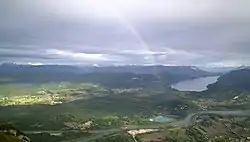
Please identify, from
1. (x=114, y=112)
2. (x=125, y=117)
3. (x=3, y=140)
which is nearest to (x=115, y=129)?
(x=125, y=117)

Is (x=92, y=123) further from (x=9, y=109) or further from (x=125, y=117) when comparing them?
(x=9, y=109)

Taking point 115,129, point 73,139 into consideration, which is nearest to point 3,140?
point 73,139

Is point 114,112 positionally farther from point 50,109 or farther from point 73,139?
point 73,139

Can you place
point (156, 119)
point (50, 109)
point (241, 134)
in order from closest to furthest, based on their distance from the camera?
point (241, 134)
point (156, 119)
point (50, 109)

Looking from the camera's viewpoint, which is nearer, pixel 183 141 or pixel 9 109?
pixel 183 141

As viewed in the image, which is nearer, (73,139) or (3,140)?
(3,140)

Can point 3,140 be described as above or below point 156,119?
above

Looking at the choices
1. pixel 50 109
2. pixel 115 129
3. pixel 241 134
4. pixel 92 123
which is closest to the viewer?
pixel 241 134

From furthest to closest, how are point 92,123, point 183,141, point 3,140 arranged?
point 92,123, point 183,141, point 3,140

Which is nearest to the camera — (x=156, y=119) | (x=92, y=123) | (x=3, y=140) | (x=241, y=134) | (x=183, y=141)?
(x=3, y=140)

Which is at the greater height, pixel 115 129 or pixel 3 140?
pixel 3 140
